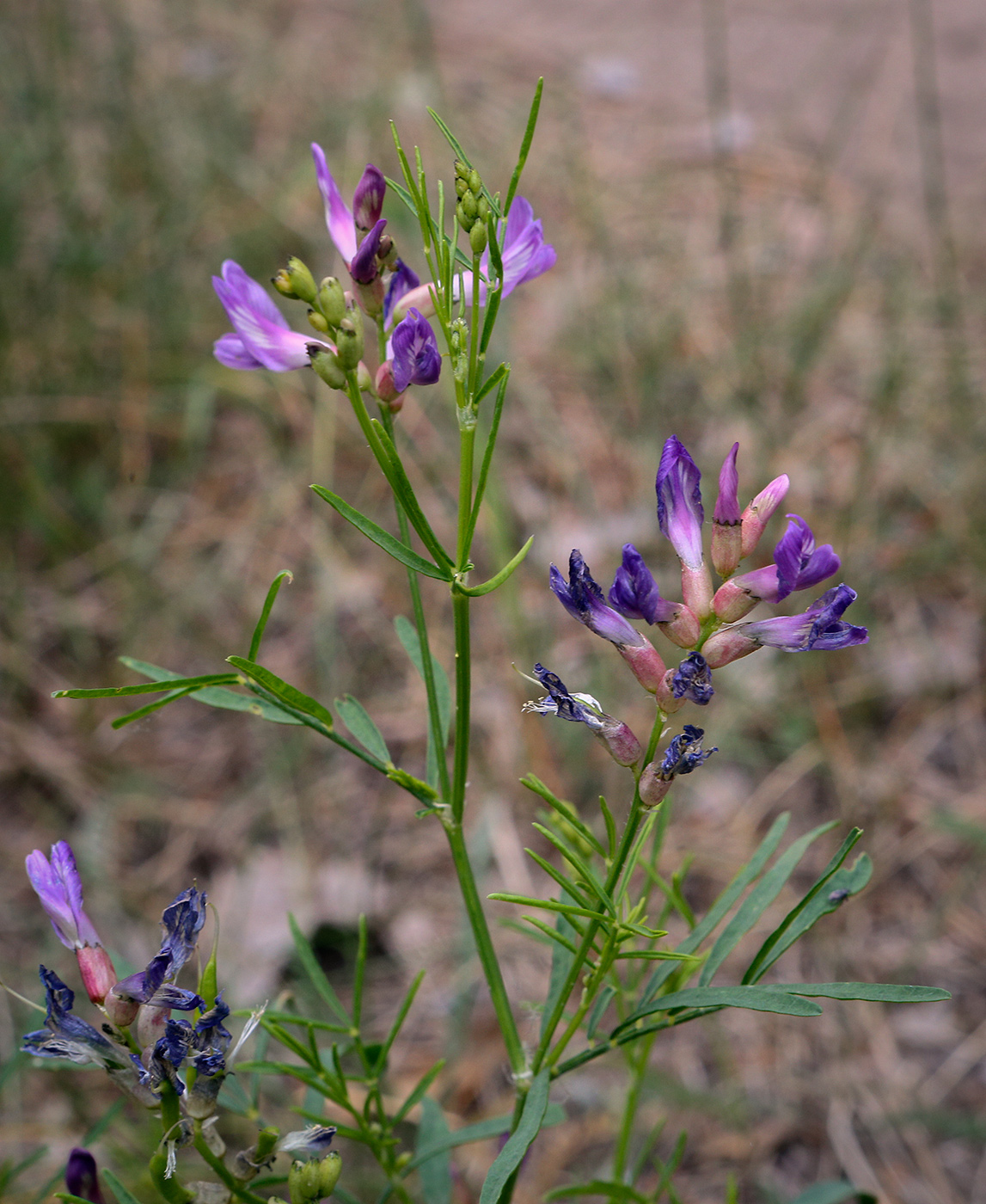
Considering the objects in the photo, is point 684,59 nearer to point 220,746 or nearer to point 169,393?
point 169,393

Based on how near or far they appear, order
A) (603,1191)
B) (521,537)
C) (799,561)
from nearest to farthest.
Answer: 1. (799,561)
2. (603,1191)
3. (521,537)

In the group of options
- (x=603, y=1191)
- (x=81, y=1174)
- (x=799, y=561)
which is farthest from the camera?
(x=603, y=1191)

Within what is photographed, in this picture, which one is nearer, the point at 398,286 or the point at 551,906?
the point at 551,906

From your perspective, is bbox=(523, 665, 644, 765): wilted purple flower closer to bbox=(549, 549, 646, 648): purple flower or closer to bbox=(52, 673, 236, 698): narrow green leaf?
bbox=(549, 549, 646, 648): purple flower

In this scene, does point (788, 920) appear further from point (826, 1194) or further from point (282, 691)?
point (826, 1194)

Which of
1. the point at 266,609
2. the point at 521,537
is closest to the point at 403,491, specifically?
the point at 266,609

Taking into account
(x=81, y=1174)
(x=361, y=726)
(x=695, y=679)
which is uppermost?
(x=695, y=679)

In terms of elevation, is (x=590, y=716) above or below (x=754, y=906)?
above

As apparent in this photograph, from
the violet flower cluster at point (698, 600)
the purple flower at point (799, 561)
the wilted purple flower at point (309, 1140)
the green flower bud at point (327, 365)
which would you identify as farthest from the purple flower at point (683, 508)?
the wilted purple flower at point (309, 1140)

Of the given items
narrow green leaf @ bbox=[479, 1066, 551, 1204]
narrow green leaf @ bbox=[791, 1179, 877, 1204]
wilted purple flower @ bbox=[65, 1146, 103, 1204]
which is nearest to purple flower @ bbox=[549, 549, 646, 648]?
narrow green leaf @ bbox=[479, 1066, 551, 1204]
